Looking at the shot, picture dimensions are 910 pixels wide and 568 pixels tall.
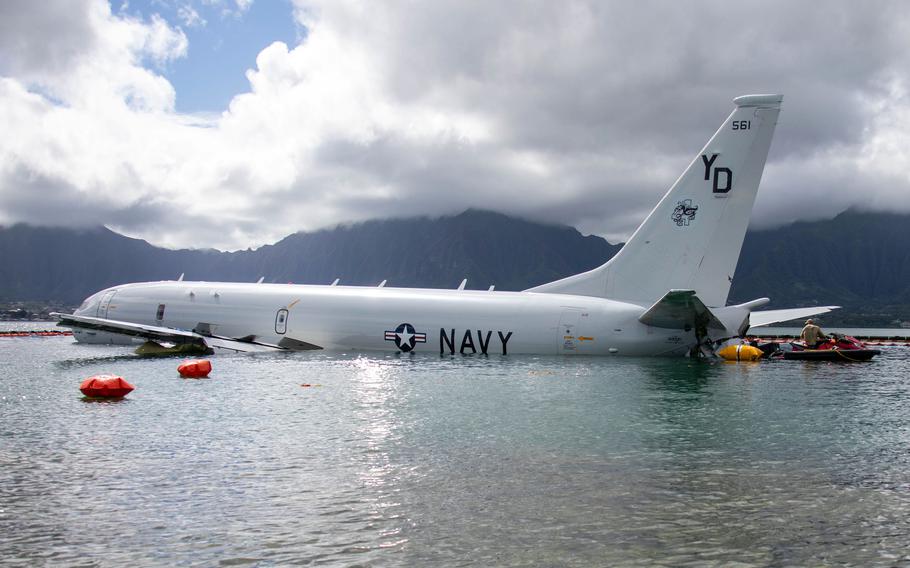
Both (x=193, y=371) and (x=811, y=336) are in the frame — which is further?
(x=811, y=336)

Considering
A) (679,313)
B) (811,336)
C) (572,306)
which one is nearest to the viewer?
(679,313)

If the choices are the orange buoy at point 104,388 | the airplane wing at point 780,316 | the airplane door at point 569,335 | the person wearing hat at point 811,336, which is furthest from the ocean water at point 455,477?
the person wearing hat at point 811,336

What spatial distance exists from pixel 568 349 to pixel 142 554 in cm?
3370

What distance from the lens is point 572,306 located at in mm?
41156

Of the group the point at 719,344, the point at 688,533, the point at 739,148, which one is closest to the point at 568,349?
the point at 719,344

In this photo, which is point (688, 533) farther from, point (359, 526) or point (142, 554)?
point (142, 554)

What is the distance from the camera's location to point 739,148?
37.1 meters

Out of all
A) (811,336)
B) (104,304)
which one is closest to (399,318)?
(104,304)

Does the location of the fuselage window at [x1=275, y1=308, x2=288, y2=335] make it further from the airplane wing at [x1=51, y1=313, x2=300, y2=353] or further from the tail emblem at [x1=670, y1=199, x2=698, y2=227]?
the tail emblem at [x1=670, y1=199, x2=698, y2=227]

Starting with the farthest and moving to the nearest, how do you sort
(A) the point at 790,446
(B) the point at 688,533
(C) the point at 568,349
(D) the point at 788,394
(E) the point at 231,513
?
(C) the point at 568,349, (D) the point at 788,394, (A) the point at 790,446, (E) the point at 231,513, (B) the point at 688,533

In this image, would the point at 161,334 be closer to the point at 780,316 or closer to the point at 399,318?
the point at 399,318

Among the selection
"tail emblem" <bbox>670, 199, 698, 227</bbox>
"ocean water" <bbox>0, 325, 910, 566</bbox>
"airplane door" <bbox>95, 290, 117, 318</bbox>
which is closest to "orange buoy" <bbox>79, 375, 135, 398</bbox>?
"ocean water" <bbox>0, 325, 910, 566</bbox>

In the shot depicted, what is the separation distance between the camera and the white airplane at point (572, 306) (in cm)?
3722

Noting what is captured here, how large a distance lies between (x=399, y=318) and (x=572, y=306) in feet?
35.8
